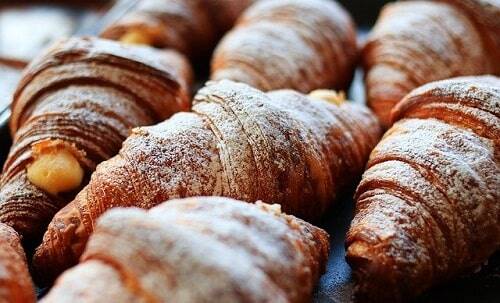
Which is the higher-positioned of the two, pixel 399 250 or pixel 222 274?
pixel 222 274

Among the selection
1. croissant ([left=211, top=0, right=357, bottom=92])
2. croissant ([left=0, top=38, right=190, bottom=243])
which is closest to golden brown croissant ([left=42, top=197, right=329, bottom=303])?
croissant ([left=0, top=38, right=190, bottom=243])

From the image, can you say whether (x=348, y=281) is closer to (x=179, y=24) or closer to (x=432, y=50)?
(x=432, y=50)

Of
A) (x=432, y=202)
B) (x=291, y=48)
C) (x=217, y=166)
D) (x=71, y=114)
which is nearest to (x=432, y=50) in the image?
(x=291, y=48)

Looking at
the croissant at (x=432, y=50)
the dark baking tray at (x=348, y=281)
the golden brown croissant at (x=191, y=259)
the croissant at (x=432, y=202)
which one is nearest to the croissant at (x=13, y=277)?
the golden brown croissant at (x=191, y=259)

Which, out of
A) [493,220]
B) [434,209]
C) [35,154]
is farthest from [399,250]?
[35,154]

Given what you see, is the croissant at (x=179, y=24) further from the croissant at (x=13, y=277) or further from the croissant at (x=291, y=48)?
the croissant at (x=13, y=277)

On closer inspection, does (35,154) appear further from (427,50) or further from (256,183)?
(427,50)
